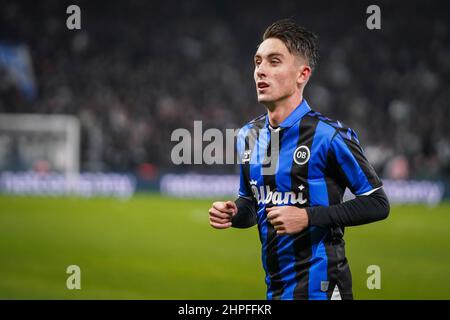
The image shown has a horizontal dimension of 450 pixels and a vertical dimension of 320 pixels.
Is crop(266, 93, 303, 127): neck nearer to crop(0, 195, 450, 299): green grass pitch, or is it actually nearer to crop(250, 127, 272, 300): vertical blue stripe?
crop(250, 127, 272, 300): vertical blue stripe

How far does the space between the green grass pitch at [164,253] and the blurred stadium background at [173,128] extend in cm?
5

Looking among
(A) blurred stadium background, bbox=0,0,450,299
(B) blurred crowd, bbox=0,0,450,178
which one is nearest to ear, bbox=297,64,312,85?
(A) blurred stadium background, bbox=0,0,450,299

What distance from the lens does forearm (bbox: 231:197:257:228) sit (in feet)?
13.5

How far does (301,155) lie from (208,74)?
81.1 ft

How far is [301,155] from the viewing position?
12.4ft

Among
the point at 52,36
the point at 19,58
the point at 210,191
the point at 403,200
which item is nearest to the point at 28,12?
the point at 52,36

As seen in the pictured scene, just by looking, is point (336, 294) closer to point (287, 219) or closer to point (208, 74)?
point (287, 219)

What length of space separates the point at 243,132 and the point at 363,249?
9058 millimetres

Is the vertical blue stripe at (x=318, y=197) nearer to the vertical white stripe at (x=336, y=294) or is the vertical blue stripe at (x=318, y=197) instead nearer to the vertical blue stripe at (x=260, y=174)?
the vertical white stripe at (x=336, y=294)

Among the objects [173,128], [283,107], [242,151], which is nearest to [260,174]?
[242,151]

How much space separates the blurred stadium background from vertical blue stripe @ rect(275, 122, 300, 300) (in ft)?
16.6

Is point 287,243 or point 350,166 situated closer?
point 350,166

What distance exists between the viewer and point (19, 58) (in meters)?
25.8

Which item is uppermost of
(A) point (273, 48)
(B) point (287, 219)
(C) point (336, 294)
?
(A) point (273, 48)
